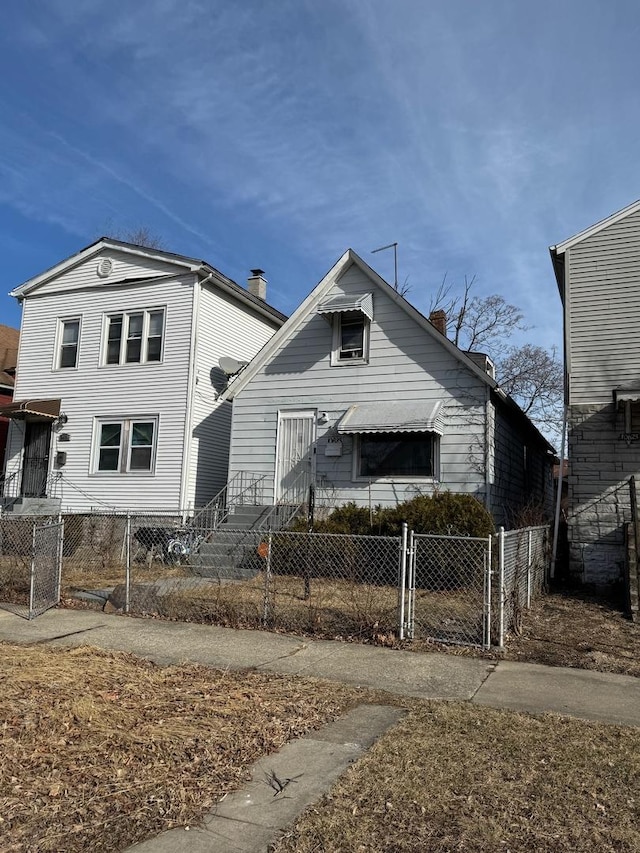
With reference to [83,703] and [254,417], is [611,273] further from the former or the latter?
[83,703]

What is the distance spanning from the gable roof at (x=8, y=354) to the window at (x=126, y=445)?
7.42 metres

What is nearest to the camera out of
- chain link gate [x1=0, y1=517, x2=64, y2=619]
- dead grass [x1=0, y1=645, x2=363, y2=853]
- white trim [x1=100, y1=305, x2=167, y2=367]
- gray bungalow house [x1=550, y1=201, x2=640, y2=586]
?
dead grass [x1=0, y1=645, x2=363, y2=853]

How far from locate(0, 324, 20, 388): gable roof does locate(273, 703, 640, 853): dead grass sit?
23.0 metres

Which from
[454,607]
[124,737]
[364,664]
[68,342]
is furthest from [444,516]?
[68,342]

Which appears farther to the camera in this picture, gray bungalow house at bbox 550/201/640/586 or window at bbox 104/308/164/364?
window at bbox 104/308/164/364

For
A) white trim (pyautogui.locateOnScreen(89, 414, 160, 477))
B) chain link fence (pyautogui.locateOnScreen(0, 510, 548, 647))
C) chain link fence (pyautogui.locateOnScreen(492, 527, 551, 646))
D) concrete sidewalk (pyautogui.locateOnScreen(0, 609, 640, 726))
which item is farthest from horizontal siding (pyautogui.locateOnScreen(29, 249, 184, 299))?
chain link fence (pyautogui.locateOnScreen(492, 527, 551, 646))

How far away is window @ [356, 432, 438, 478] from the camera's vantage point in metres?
14.6

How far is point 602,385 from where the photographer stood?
544 inches

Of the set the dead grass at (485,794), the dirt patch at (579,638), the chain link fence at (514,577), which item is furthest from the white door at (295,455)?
the dead grass at (485,794)

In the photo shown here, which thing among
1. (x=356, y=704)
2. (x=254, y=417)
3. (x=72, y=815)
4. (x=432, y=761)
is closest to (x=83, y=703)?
(x=72, y=815)

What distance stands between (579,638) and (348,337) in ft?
30.7

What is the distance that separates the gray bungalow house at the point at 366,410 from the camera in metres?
14.3

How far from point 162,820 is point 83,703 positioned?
193 cm

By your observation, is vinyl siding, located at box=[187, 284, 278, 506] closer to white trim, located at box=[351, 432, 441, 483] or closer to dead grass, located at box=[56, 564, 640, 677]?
white trim, located at box=[351, 432, 441, 483]
